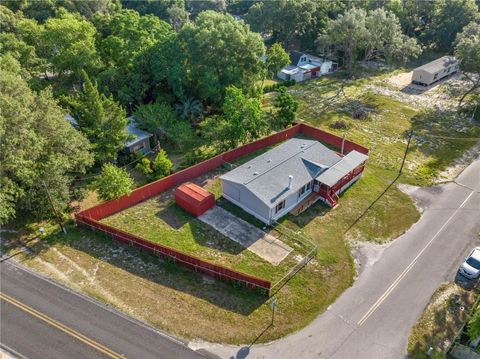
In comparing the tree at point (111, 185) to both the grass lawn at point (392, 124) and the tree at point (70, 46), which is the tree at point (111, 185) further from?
the grass lawn at point (392, 124)

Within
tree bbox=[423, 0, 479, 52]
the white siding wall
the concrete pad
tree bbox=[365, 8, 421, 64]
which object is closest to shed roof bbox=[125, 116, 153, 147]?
the white siding wall

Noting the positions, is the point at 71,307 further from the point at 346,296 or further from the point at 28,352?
the point at 346,296

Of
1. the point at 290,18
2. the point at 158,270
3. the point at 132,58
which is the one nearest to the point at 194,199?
the point at 158,270

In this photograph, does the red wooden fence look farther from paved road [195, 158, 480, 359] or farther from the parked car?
the parked car

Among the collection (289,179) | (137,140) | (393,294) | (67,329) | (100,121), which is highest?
(100,121)

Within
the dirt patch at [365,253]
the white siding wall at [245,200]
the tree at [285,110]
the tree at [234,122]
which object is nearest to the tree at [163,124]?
the tree at [234,122]

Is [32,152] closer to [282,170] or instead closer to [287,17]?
[282,170]

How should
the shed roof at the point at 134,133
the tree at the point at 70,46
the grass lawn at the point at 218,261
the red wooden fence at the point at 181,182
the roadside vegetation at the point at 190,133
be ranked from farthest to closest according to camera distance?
1. the tree at the point at 70,46
2. the shed roof at the point at 134,133
3. the red wooden fence at the point at 181,182
4. the roadside vegetation at the point at 190,133
5. the grass lawn at the point at 218,261
